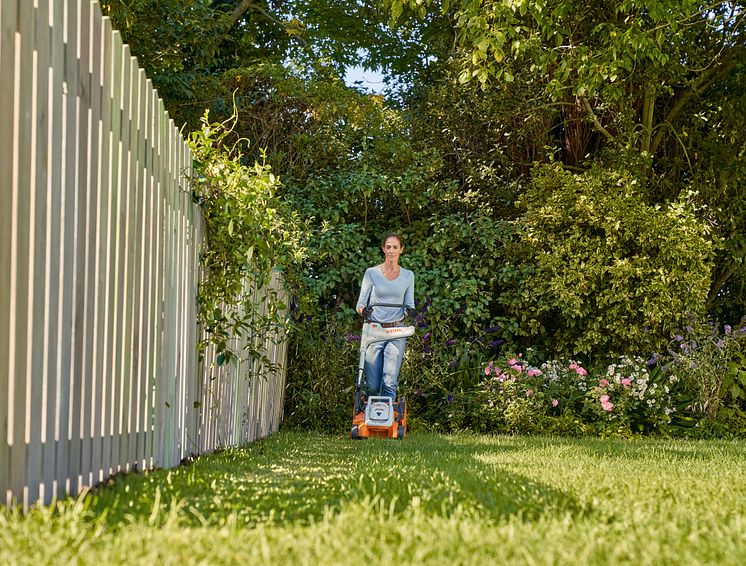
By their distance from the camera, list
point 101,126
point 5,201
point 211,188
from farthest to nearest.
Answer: point 211,188 → point 101,126 → point 5,201

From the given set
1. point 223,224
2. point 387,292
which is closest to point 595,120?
point 387,292

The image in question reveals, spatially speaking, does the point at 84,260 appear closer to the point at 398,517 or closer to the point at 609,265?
the point at 398,517

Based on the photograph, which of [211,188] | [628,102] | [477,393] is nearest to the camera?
[211,188]

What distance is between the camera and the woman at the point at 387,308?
9.23 meters

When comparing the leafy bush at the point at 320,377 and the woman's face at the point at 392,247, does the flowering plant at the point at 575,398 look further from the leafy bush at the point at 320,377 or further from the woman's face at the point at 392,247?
the woman's face at the point at 392,247

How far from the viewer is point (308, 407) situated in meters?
10.6

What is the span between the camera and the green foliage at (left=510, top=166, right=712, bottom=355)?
36.7 ft

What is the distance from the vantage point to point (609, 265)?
1134 centimetres

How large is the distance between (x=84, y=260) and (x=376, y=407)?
5245 mm

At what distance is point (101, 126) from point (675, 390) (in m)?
8.28

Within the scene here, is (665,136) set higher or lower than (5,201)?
higher

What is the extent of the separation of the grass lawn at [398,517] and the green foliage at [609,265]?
224 inches

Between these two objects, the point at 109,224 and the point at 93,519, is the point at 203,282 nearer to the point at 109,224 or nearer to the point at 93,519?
the point at 109,224

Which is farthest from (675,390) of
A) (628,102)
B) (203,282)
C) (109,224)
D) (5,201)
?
(5,201)
